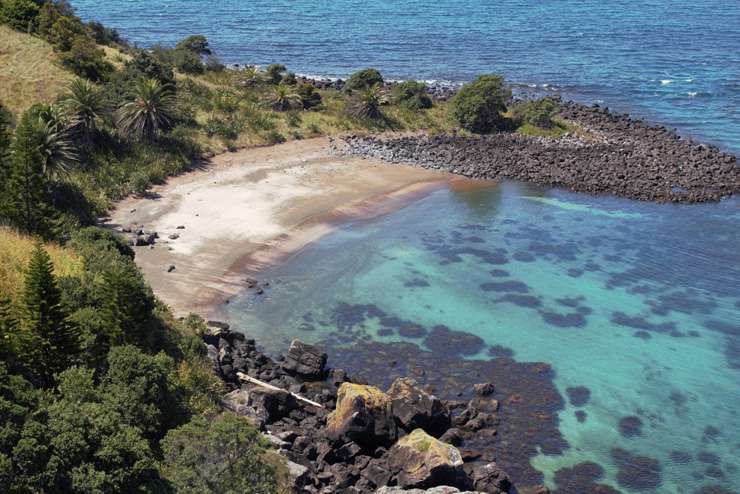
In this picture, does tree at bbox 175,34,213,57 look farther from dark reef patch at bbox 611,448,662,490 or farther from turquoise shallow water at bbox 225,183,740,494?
dark reef patch at bbox 611,448,662,490

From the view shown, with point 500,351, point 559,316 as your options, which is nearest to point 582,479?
point 500,351

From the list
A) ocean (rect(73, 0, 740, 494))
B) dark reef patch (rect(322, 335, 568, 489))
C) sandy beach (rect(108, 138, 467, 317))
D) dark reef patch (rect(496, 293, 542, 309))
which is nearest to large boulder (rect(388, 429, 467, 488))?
dark reef patch (rect(322, 335, 568, 489))

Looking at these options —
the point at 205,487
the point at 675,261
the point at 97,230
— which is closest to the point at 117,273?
the point at 97,230

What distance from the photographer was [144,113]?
195ft

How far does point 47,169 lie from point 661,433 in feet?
124

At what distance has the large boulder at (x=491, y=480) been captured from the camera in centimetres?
2980

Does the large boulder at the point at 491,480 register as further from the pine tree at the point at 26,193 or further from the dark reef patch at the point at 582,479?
the pine tree at the point at 26,193

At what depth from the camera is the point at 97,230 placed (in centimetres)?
4059

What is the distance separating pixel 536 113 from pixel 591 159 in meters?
9.54

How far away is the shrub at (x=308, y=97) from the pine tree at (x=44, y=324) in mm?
50041

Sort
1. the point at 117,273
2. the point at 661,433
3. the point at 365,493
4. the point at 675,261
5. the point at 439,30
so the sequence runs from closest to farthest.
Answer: the point at 365,493 → the point at 117,273 → the point at 661,433 → the point at 675,261 → the point at 439,30

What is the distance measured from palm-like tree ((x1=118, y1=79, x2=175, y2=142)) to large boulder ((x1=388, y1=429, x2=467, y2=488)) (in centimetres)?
3906

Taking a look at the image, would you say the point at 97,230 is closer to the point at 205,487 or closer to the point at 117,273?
the point at 117,273

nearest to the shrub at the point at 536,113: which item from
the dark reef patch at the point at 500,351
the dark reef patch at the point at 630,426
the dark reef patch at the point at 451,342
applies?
the dark reef patch at the point at 451,342
